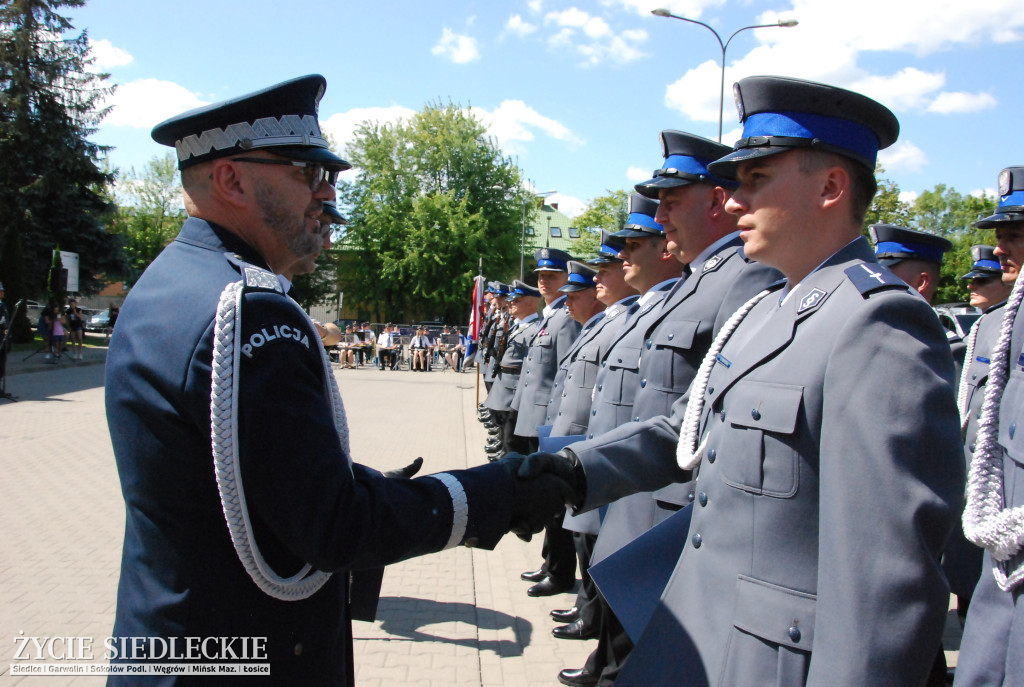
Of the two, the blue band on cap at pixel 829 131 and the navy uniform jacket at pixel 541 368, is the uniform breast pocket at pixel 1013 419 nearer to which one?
the blue band on cap at pixel 829 131

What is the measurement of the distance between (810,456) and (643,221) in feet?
10.3

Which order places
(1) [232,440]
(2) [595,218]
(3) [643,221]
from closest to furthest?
(1) [232,440]
(3) [643,221]
(2) [595,218]

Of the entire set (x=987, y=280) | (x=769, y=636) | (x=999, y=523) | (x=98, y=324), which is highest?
(x=987, y=280)

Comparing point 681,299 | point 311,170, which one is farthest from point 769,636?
point 681,299

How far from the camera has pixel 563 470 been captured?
1.97 metres

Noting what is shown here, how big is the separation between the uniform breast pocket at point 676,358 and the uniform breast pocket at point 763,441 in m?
1.42

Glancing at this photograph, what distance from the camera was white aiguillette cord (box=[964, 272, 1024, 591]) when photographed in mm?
1828

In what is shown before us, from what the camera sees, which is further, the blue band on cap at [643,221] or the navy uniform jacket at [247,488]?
the blue band on cap at [643,221]

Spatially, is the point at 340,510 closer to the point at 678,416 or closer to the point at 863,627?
the point at 863,627

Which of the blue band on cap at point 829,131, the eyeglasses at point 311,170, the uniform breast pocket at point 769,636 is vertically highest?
the blue band on cap at point 829,131

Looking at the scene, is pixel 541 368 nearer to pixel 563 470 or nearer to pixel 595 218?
pixel 563 470

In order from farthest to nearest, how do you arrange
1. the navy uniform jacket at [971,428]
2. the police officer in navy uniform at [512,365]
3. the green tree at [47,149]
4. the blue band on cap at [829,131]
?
the green tree at [47,149] < the police officer in navy uniform at [512,365] < the navy uniform jacket at [971,428] < the blue band on cap at [829,131]

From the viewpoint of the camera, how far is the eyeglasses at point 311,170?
1826mm

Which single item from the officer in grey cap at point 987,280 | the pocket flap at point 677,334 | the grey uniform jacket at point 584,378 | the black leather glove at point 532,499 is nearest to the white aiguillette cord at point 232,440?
the black leather glove at point 532,499
